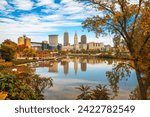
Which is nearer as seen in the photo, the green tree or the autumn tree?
the autumn tree

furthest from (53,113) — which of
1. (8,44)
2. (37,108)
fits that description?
(8,44)

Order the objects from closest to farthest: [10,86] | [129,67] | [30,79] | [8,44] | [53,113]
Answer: [53,113], [10,86], [129,67], [30,79], [8,44]

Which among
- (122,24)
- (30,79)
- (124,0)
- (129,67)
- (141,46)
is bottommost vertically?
(30,79)

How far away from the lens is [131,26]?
4449 mm

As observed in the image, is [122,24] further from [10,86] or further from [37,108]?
[37,108]

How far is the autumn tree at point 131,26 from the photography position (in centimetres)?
438

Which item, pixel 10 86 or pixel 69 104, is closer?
pixel 69 104

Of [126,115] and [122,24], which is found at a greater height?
[122,24]

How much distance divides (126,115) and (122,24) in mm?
2101

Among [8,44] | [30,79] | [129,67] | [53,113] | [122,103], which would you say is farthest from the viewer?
[8,44]

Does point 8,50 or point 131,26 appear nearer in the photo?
point 131,26

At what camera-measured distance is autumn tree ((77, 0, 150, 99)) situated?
4.38 metres

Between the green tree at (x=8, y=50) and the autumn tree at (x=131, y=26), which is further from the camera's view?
the green tree at (x=8, y=50)

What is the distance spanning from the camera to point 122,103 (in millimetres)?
2840
